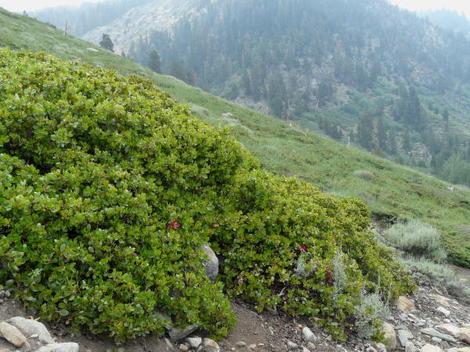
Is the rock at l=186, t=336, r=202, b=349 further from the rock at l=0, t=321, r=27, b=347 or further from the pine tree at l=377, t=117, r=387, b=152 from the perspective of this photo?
the pine tree at l=377, t=117, r=387, b=152

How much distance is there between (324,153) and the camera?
2745cm

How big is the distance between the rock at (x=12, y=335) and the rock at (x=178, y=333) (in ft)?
4.99

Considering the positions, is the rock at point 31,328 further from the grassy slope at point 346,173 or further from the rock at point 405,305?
the grassy slope at point 346,173

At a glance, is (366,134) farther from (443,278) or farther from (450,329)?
(450,329)

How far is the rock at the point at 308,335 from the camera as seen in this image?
225 inches

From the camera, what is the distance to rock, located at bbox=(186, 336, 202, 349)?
4.71 meters

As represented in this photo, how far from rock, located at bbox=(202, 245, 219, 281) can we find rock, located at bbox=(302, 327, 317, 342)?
1.34m

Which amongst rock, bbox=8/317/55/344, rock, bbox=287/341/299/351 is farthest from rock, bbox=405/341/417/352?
rock, bbox=8/317/55/344

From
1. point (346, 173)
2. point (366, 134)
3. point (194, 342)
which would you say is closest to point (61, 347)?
point (194, 342)

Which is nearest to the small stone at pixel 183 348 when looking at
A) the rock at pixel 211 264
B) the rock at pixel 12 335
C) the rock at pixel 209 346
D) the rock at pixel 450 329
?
the rock at pixel 209 346

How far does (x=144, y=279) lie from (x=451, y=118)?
196737 mm

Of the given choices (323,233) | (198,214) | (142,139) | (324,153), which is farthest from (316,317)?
(324,153)

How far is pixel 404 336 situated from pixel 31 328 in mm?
5222

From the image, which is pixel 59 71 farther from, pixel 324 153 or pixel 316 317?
pixel 324 153
